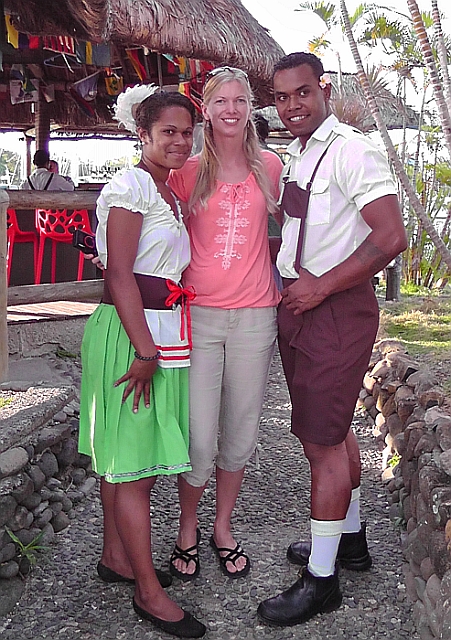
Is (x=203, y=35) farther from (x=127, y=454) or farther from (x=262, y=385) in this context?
(x=127, y=454)

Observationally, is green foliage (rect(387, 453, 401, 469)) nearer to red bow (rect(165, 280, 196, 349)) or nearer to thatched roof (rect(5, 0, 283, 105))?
red bow (rect(165, 280, 196, 349))

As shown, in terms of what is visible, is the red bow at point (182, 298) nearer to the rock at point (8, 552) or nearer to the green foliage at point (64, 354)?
the rock at point (8, 552)

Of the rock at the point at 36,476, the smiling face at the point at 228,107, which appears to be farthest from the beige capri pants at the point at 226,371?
the rock at the point at 36,476

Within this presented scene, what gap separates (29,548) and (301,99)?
6.65 feet

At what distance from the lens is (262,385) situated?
266 centimetres

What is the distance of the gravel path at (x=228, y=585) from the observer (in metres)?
2.50

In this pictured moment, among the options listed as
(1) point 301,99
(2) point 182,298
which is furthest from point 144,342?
(1) point 301,99

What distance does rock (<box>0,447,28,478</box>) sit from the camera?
9.41 ft

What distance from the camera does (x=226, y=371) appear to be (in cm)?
262

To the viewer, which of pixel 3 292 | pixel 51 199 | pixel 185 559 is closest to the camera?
pixel 185 559

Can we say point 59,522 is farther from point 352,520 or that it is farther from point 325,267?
point 325,267

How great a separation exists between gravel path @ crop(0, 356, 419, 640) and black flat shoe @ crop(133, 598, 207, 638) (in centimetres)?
5

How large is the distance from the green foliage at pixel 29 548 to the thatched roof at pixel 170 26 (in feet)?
7.88

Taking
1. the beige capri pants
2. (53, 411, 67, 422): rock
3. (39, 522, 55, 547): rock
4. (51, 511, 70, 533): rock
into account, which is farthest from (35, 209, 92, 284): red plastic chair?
the beige capri pants
